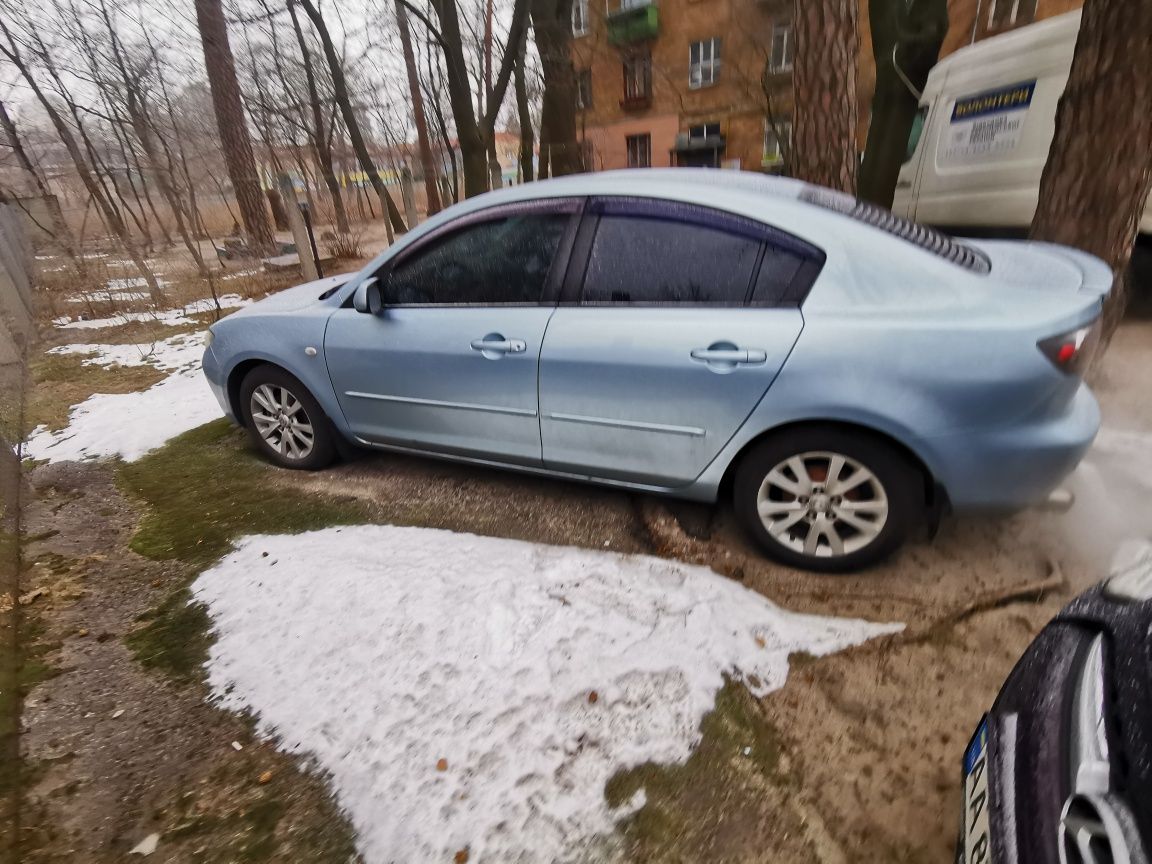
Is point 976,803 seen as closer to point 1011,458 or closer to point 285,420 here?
point 1011,458

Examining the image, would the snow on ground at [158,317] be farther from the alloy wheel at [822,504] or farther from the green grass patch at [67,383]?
the alloy wheel at [822,504]

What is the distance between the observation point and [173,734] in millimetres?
2080

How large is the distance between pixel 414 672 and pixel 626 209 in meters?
2.05

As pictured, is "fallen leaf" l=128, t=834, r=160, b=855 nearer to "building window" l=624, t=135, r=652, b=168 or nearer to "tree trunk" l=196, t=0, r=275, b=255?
"tree trunk" l=196, t=0, r=275, b=255

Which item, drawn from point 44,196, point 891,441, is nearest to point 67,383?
point 44,196

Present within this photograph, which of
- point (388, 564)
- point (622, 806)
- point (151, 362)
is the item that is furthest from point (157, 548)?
point (151, 362)

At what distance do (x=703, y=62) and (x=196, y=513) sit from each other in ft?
85.3

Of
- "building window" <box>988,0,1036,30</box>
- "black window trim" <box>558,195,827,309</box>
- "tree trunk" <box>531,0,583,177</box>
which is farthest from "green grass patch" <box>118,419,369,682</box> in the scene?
"building window" <box>988,0,1036,30</box>

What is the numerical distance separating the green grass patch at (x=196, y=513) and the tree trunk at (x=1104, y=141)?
14.3ft

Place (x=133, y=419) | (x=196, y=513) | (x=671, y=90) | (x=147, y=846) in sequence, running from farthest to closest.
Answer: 1. (x=671, y=90)
2. (x=133, y=419)
3. (x=196, y=513)
4. (x=147, y=846)

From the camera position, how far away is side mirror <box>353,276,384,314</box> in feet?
10.1

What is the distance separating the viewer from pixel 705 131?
928 inches

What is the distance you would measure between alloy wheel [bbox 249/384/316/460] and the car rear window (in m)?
3.00

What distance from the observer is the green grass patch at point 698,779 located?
169 centimetres
